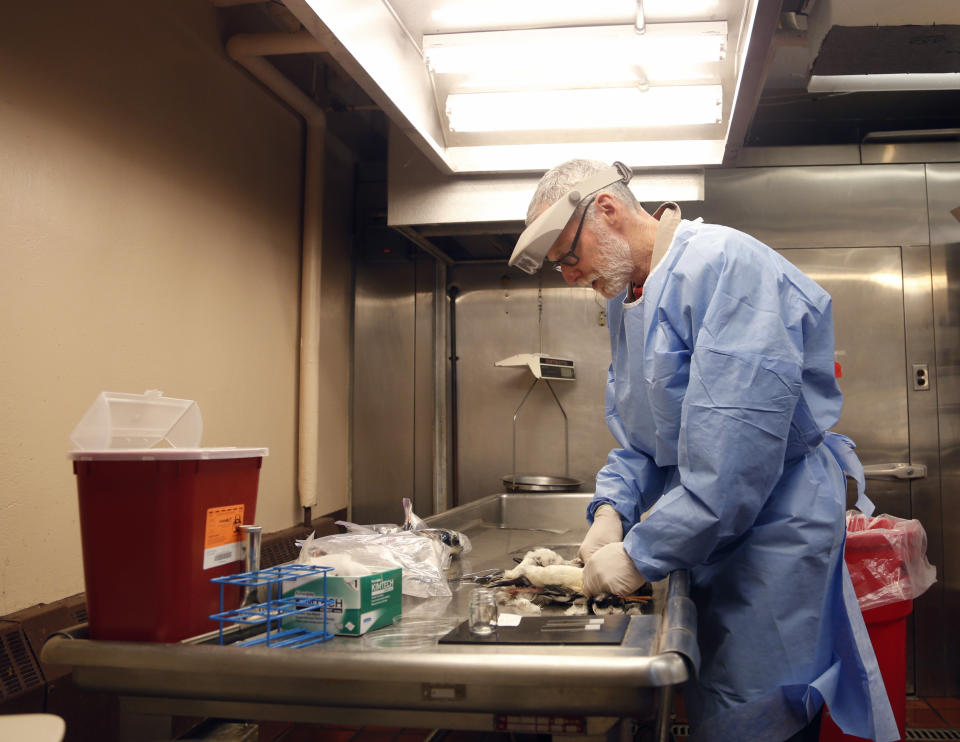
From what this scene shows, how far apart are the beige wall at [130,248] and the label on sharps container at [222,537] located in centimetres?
10

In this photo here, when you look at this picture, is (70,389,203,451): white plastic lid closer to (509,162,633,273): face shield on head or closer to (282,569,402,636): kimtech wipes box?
(282,569,402,636): kimtech wipes box

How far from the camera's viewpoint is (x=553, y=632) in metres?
1.01

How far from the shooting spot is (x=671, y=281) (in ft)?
4.13

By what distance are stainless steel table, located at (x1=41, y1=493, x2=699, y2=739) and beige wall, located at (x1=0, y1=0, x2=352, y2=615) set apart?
0.60ft

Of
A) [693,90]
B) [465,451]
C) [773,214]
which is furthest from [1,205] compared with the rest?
[773,214]

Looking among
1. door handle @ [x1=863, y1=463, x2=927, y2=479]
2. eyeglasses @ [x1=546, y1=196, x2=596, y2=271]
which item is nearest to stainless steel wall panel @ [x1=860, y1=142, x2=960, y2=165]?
door handle @ [x1=863, y1=463, x2=927, y2=479]

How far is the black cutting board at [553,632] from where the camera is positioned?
3.15 feet

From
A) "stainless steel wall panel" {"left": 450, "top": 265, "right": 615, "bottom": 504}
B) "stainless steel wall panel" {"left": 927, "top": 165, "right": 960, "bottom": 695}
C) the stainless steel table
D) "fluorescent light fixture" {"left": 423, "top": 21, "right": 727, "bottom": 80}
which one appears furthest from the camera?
"stainless steel wall panel" {"left": 450, "top": 265, "right": 615, "bottom": 504}

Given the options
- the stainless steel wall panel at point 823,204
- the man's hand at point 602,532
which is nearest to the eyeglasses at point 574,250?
the man's hand at point 602,532

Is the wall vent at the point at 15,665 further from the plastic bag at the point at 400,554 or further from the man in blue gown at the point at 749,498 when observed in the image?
the man in blue gown at the point at 749,498

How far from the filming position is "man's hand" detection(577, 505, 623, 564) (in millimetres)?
1413

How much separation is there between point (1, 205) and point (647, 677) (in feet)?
5.37

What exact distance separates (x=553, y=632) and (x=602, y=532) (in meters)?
0.46

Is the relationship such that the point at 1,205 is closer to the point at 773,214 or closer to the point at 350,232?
the point at 350,232
